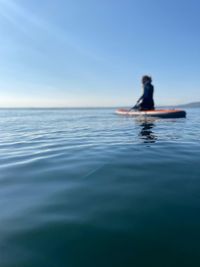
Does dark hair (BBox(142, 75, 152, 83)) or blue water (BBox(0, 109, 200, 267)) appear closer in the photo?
blue water (BBox(0, 109, 200, 267))

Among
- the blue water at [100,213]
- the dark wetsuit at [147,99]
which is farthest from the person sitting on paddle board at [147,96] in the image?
the blue water at [100,213]

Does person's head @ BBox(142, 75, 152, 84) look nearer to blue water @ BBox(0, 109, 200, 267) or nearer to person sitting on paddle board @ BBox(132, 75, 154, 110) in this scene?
person sitting on paddle board @ BBox(132, 75, 154, 110)

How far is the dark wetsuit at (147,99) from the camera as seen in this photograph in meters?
20.0

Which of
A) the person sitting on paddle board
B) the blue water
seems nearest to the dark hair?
the person sitting on paddle board

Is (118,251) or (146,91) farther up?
(146,91)

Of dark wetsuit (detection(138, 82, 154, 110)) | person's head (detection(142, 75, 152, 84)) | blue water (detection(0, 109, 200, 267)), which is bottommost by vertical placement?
blue water (detection(0, 109, 200, 267))

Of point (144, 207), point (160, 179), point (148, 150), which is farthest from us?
point (148, 150)

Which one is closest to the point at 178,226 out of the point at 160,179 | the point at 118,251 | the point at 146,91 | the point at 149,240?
the point at 149,240

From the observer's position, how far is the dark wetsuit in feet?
65.5

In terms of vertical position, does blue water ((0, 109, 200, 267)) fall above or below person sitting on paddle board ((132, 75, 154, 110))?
below

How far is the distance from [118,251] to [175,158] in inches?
145

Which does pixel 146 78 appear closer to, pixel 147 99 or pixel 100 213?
pixel 147 99

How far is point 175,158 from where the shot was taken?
215 inches

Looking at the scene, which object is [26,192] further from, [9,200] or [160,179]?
[160,179]
